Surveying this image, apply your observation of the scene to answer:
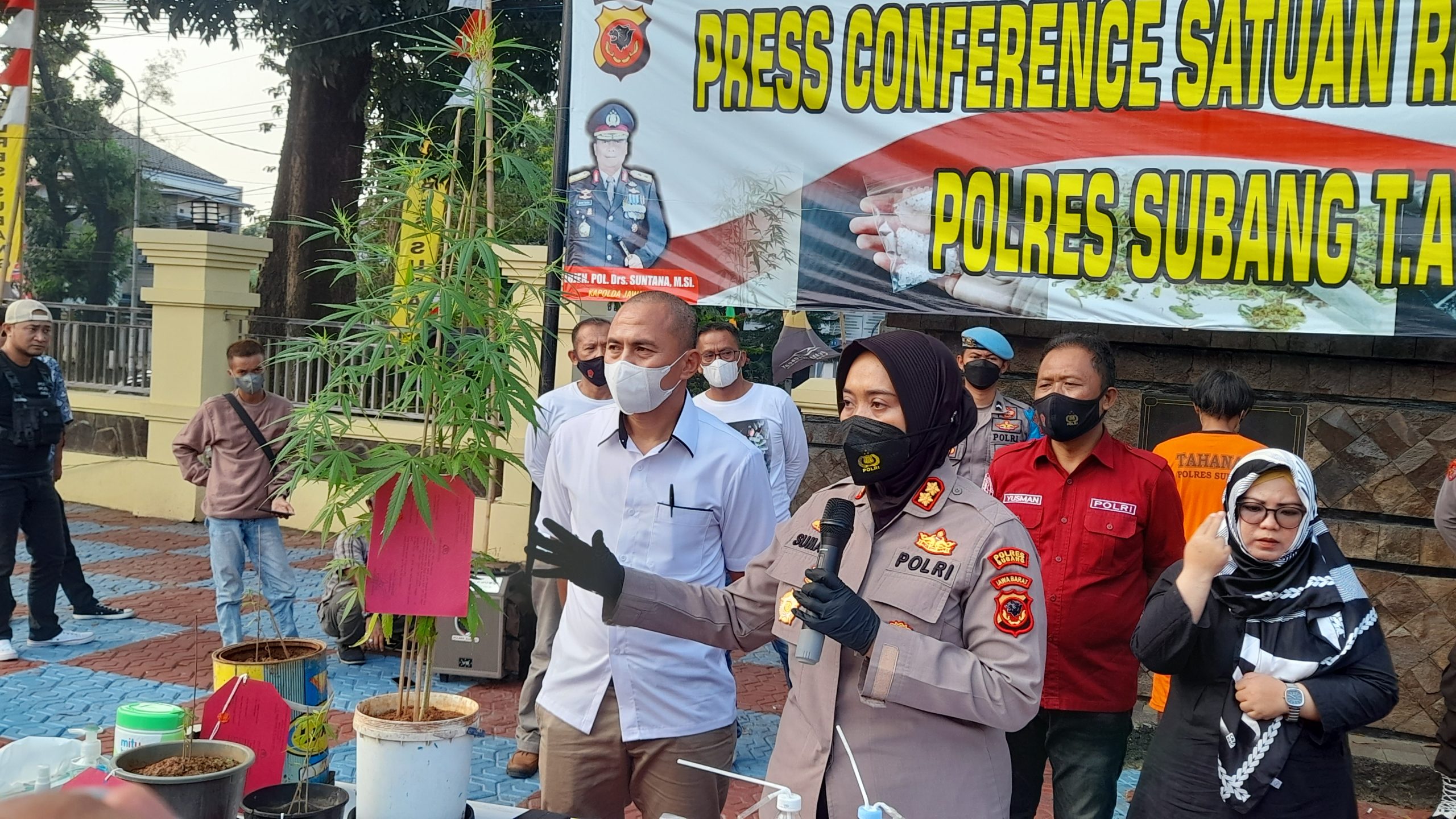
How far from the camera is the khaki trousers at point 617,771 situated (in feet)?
10.1

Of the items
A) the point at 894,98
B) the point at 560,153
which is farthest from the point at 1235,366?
the point at 560,153

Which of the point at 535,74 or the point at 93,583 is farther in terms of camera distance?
the point at 535,74

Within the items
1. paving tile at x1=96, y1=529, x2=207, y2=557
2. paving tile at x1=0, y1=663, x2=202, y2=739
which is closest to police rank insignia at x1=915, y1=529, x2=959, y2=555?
paving tile at x1=0, y1=663, x2=202, y2=739

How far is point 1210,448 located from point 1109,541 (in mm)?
1516

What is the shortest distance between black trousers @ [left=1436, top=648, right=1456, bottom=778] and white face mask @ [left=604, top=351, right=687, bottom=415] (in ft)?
12.5

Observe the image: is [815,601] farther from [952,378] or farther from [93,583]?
[93,583]

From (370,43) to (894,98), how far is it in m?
9.73

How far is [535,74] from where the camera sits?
15.0 meters

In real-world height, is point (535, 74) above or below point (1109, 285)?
above

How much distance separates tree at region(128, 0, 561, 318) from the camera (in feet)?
44.1

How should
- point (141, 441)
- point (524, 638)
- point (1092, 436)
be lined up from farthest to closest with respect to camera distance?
point (141, 441) < point (524, 638) < point (1092, 436)

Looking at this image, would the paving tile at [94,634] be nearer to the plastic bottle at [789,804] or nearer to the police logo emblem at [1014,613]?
the plastic bottle at [789,804]

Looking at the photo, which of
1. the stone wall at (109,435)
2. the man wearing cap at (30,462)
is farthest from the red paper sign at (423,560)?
the stone wall at (109,435)

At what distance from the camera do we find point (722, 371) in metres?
6.00
